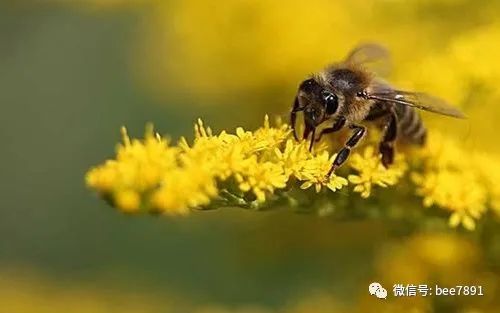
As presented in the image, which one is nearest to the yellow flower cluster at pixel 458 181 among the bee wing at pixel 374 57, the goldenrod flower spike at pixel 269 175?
the goldenrod flower spike at pixel 269 175

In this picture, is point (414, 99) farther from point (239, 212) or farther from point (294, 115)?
point (239, 212)

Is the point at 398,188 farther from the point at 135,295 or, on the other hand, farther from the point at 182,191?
the point at 135,295

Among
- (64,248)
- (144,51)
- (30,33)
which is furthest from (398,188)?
(30,33)

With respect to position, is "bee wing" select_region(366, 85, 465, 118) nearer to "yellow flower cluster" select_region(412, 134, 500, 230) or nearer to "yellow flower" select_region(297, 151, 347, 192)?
"yellow flower cluster" select_region(412, 134, 500, 230)

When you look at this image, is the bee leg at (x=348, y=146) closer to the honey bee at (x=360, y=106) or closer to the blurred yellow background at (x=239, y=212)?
the honey bee at (x=360, y=106)

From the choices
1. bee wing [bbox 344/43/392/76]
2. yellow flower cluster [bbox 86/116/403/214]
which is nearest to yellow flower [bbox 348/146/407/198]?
yellow flower cluster [bbox 86/116/403/214]

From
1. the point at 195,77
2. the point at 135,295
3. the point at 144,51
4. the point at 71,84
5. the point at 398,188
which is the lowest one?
the point at 398,188
